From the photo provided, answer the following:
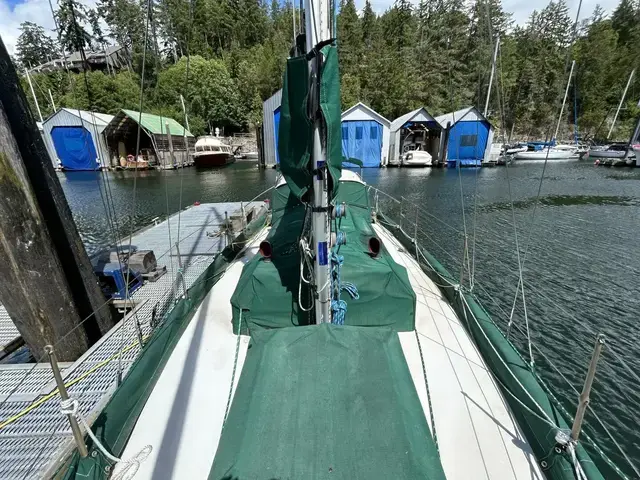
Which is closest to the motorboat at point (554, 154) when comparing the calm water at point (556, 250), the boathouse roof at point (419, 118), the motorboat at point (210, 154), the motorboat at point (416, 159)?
the calm water at point (556, 250)

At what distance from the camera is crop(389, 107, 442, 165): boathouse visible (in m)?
33.3

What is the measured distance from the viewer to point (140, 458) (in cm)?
268

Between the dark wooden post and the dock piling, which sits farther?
the dark wooden post

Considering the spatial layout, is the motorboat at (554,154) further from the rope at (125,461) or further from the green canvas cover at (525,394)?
the rope at (125,461)

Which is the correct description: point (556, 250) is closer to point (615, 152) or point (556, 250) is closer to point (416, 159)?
point (416, 159)

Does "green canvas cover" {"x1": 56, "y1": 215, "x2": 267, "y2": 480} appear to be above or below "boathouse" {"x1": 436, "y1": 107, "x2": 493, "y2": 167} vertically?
below

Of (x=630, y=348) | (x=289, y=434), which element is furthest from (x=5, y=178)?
(x=630, y=348)

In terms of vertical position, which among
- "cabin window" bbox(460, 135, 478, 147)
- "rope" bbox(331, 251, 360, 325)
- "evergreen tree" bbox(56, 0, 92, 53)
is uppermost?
"evergreen tree" bbox(56, 0, 92, 53)

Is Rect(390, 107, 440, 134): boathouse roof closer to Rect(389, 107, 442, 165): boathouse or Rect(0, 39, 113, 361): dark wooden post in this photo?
Rect(389, 107, 442, 165): boathouse

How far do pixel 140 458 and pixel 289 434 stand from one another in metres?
1.43

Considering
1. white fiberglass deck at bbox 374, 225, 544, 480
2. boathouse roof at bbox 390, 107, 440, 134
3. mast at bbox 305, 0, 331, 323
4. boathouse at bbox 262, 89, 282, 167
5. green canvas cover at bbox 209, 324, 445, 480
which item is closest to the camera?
green canvas cover at bbox 209, 324, 445, 480

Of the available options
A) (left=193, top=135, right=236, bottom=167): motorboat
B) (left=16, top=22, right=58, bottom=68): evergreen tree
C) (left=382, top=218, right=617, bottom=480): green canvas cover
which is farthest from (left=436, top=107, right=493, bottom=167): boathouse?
(left=16, top=22, right=58, bottom=68): evergreen tree

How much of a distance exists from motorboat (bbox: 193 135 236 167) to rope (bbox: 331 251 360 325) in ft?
124

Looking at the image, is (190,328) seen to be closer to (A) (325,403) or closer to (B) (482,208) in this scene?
(A) (325,403)
